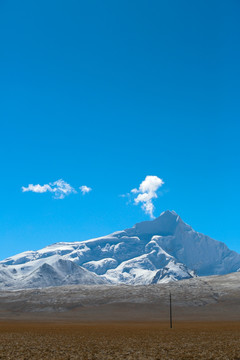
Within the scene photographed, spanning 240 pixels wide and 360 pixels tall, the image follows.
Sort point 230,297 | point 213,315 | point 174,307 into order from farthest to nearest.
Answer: point 230,297 < point 174,307 < point 213,315

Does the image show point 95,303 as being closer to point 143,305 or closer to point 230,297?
point 143,305

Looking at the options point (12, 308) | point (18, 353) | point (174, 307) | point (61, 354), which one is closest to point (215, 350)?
point (61, 354)

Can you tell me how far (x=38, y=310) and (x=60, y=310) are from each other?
11.1 metres

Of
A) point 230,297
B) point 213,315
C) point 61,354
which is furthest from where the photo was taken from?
point 230,297

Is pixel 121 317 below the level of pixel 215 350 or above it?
above

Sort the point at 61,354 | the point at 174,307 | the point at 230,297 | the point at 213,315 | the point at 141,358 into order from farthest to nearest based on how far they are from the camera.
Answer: the point at 230,297 < the point at 174,307 < the point at 213,315 < the point at 61,354 < the point at 141,358

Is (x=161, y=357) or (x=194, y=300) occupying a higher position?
(x=194, y=300)

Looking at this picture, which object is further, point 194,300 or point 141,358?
point 194,300

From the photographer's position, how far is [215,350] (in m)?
32.6

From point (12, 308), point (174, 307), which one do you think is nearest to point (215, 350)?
point (174, 307)

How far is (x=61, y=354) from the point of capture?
102ft

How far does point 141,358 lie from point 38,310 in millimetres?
165538

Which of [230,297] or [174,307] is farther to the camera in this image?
[230,297]

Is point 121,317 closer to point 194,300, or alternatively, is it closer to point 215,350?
point 194,300
